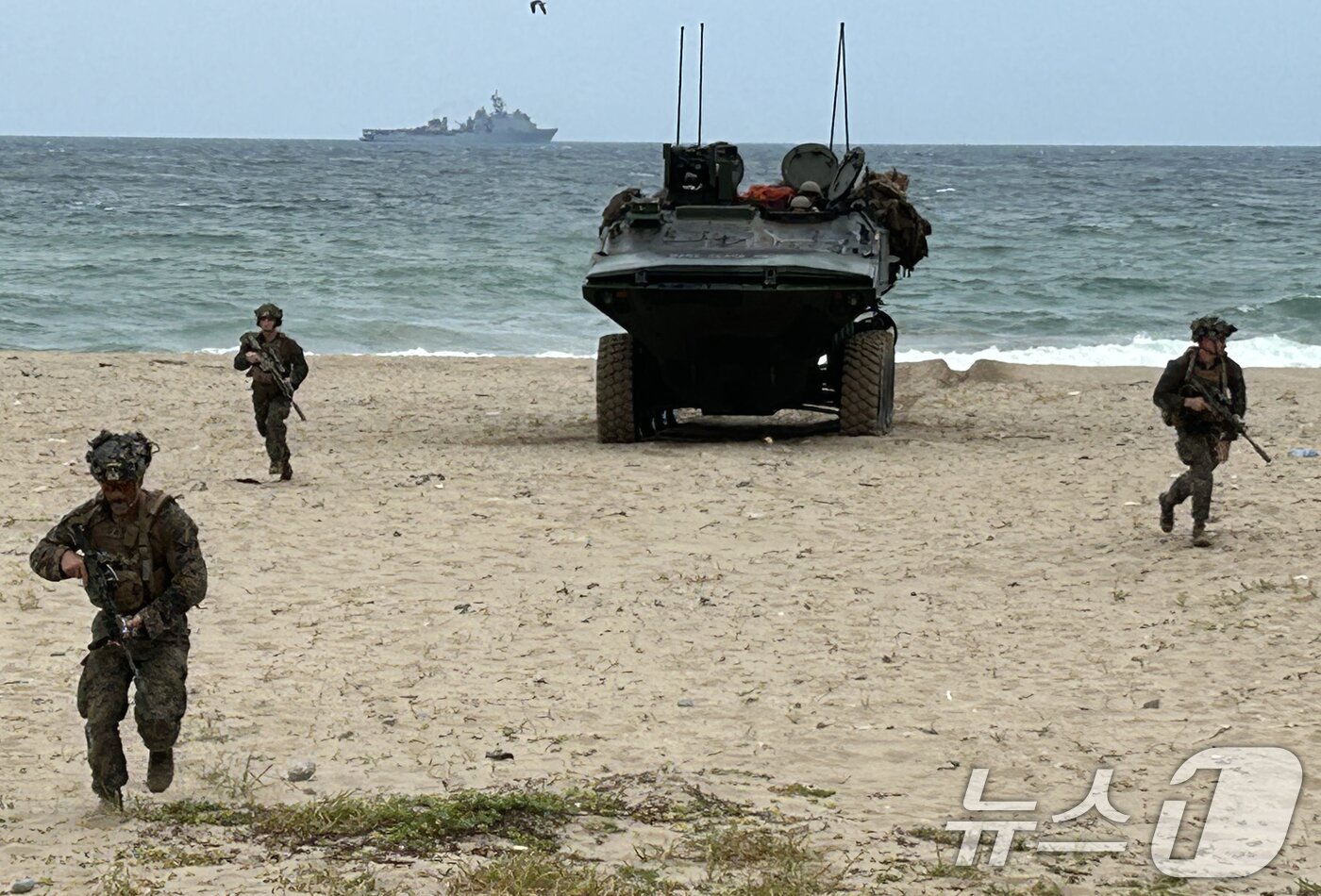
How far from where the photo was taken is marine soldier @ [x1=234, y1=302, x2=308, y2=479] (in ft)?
35.4

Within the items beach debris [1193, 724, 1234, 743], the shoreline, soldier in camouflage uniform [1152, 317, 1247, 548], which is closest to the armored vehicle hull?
soldier in camouflage uniform [1152, 317, 1247, 548]

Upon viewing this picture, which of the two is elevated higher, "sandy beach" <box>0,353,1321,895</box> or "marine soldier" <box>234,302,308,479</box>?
"marine soldier" <box>234,302,308,479</box>

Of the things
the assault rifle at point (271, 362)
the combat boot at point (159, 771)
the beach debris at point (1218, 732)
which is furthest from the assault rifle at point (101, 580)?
the assault rifle at point (271, 362)

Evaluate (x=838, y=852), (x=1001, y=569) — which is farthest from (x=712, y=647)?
(x=838, y=852)

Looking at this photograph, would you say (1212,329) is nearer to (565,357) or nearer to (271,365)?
(271,365)

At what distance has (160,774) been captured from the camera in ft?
18.6

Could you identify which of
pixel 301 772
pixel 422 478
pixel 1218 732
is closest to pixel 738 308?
pixel 422 478

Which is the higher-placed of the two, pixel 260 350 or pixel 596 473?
pixel 260 350

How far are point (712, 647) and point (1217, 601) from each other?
223cm

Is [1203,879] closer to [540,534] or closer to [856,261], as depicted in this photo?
[540,534]

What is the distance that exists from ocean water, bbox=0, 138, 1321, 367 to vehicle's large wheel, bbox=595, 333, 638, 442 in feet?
28.9

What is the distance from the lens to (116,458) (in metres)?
5.30

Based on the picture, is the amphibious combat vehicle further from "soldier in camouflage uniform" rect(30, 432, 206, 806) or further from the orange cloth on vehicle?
"soldier in camouflage uniform" rect(30, 432, 206, 806)

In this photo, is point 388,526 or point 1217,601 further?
point 388,526
